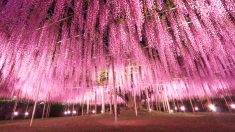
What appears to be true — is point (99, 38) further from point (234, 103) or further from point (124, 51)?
point (234, 103)

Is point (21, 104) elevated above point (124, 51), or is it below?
below

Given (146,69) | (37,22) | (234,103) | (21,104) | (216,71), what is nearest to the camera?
(37,22)

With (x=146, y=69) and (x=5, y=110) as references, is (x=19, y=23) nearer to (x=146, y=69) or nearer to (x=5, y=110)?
(x=146, y=69)

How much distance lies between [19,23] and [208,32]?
376 inches

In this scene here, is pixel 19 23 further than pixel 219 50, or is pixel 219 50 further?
pixel 219 50

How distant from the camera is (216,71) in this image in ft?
60.3

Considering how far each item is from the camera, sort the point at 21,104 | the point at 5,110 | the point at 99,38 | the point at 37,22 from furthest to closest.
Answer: the point at 21,104, the point at 5,110, the point at 99,38, the point at 37,22

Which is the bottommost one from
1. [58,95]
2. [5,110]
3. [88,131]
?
[88,131]

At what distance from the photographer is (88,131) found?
6.37 metres

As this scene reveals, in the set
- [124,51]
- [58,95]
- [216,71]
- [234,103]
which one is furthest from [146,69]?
[234,103]

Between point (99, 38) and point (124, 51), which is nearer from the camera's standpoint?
point (99, 38)

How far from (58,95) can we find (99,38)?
62.1 feet

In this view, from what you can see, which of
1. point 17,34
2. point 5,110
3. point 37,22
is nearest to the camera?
point 37,22

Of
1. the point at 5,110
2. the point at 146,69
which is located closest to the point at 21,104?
the point at 5,110
